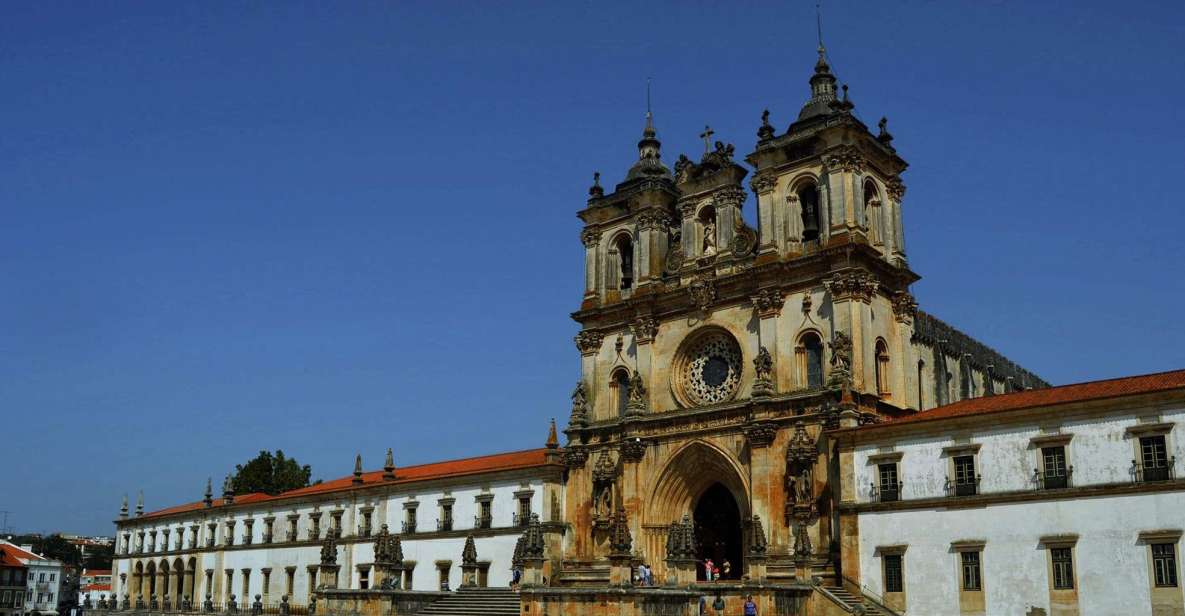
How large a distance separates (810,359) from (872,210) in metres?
7.14

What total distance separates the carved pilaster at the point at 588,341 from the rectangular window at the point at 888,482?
16.8 metres

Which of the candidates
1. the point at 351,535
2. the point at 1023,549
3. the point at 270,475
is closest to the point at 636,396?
→ the point at 1023,549

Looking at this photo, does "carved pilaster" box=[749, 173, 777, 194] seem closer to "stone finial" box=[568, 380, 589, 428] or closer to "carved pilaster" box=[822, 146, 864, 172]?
"carved pilaster" box=[822, 146, 864, 172]

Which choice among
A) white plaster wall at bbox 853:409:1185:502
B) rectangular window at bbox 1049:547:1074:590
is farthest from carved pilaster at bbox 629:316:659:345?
rectangular window at bbox 1049:547:1074:590

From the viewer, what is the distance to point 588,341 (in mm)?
51406

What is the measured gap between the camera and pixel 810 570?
38.3m

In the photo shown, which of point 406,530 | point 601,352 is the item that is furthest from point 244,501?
point 601,352

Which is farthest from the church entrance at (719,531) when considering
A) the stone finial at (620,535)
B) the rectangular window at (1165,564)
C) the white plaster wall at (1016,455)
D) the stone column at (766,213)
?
the rectangular window at (1165,564)

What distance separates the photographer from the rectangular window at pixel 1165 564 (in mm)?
30547

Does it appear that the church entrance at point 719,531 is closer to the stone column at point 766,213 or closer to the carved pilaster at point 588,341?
the carved pilaster at point 588,341

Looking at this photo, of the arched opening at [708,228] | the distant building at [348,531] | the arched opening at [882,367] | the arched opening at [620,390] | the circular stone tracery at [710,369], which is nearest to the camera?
the arched opening at [882,367]

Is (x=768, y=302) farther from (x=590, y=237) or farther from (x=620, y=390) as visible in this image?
(x=590, y=237)

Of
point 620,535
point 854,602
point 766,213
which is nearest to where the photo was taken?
point 854,602

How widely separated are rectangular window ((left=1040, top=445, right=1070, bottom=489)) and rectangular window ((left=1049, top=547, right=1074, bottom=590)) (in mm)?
1909
